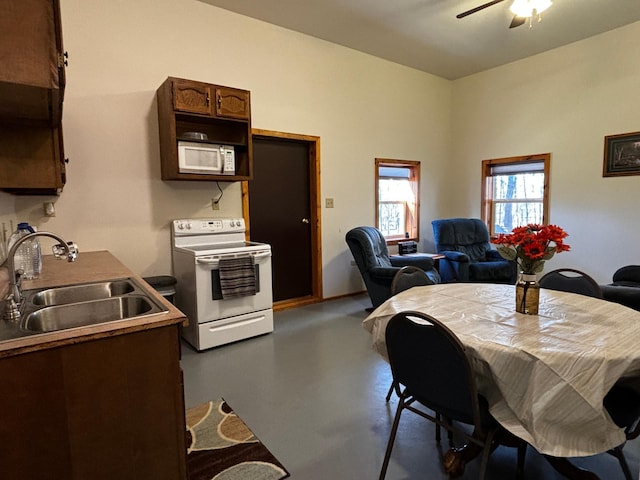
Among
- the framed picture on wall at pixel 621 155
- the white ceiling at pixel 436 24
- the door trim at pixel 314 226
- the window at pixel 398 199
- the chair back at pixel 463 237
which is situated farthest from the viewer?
the window at pixel 398 199

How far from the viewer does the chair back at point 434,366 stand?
1349mm

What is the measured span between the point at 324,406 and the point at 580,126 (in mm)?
4720

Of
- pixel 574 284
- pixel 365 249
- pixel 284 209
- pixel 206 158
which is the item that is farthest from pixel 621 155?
pixel 206 158

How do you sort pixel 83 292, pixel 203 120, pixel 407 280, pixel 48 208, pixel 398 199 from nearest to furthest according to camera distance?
1. pixel 83 292
2. pixel 407 280
3. pixel 48 208
4. pixel 203 120
5. pixel 398 199

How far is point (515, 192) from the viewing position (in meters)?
5.50

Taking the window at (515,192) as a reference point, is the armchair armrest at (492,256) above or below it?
below

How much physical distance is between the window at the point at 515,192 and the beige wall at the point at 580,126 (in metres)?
0.12

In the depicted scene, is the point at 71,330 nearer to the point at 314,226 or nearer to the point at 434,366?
the point at 434,366

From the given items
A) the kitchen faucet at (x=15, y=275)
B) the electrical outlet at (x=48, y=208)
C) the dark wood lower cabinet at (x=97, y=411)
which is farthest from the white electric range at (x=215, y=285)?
the dark wood lower cabinet at (x=97, y=411)

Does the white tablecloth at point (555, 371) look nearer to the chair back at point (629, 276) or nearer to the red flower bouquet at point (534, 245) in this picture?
the red flower bouquet at point (534, 245)

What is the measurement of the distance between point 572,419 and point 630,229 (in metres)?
4.20

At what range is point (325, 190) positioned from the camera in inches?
186

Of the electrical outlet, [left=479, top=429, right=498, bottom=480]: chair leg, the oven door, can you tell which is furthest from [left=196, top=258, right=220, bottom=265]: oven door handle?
[left=479, top=429, right=498, bottom=480]: chair leg

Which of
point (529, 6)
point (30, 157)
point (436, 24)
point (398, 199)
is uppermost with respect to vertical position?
point (436, 24)
